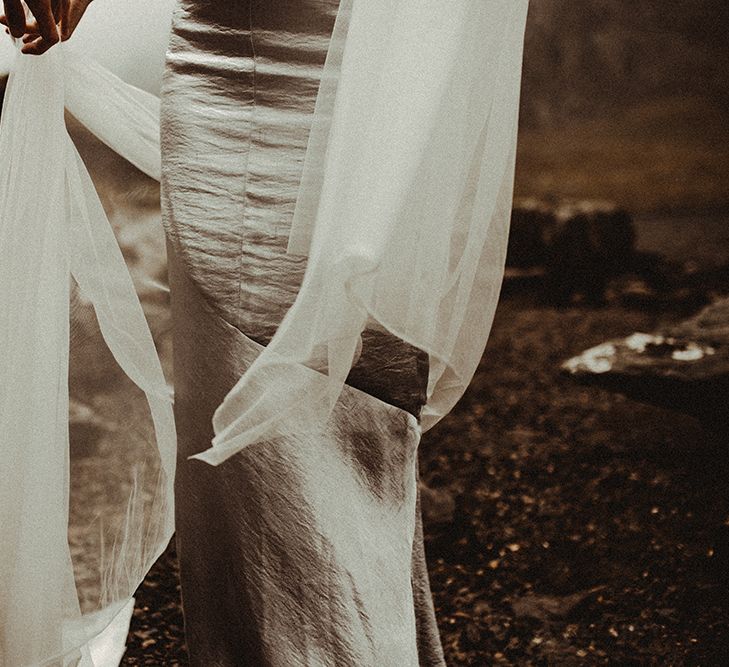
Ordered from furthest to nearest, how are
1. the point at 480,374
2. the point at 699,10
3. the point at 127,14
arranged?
the point at 699,10 → the point at 480,374 → the point at 127,14

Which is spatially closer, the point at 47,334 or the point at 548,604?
the point at 47,334

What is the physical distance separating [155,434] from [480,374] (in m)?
1.44

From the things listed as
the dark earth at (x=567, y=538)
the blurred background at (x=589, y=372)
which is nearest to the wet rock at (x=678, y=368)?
the blurred background at (x=589, y=372)

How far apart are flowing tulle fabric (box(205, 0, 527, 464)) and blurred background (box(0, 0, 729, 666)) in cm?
33

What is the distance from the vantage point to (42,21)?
2.34ft

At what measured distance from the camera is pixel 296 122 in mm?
681

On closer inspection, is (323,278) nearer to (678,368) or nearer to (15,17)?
(15,17)

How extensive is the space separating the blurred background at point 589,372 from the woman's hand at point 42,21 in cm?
18

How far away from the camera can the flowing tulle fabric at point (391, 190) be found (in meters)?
0.60

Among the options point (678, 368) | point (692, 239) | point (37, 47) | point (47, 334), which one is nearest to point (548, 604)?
point (678, 368)

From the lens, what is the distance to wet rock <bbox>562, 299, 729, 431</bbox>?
1524 mm

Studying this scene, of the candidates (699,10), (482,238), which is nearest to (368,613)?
(482,238)

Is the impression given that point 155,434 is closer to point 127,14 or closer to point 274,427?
point 274,427

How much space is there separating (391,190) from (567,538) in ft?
3.23
